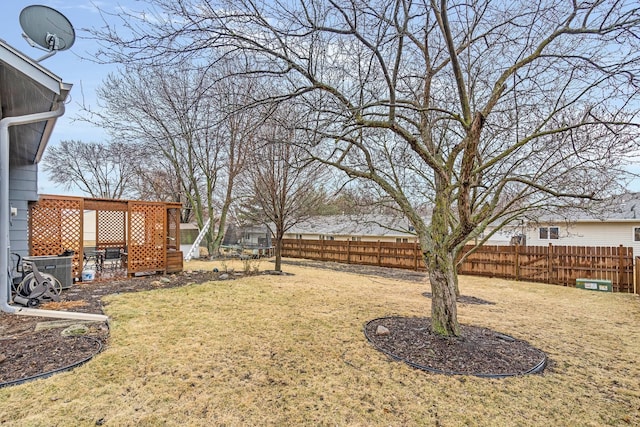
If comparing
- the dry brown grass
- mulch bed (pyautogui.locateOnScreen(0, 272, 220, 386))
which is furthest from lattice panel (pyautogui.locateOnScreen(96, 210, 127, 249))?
the dry brown grass

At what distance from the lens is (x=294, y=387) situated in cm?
293

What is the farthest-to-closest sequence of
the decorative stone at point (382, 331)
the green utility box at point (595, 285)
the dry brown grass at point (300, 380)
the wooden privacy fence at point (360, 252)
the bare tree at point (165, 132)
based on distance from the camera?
1. the wooden privacy fence at point (360, 252)
2. the bare tree at point (165, 132)
3. the green utility box at point (595, 285)
4. the decorative stone at point (382, 331)
5. the dry brown grass at point (300, 380)

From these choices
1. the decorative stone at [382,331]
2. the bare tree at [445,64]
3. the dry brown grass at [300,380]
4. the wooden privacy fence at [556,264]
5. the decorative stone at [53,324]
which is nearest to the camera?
the dry brown grass at [300,380]

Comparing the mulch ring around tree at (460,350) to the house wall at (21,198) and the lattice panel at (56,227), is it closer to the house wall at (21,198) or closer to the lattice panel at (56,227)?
the house wall at (21,198)

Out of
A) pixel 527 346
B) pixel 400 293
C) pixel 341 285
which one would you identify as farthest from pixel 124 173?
pixel 527 346

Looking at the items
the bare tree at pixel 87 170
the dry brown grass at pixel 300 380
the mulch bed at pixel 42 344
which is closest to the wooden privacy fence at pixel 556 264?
the dry brown grass at pixel 300 380

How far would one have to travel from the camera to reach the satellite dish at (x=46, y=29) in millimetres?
3658

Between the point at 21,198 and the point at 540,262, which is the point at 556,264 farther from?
the point at 21,198

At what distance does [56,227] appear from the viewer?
24.6 ft

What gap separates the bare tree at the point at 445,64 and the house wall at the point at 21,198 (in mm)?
5972

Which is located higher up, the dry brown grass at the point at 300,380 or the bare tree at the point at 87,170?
the bare tree at the point at 87,170

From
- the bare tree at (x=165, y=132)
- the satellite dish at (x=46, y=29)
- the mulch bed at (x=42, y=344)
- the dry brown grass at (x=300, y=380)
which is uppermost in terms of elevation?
the bare tree at (x=165, y=132)

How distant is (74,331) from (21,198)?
14.7ft

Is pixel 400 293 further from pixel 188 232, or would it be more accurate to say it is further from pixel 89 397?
pixel 188 232
